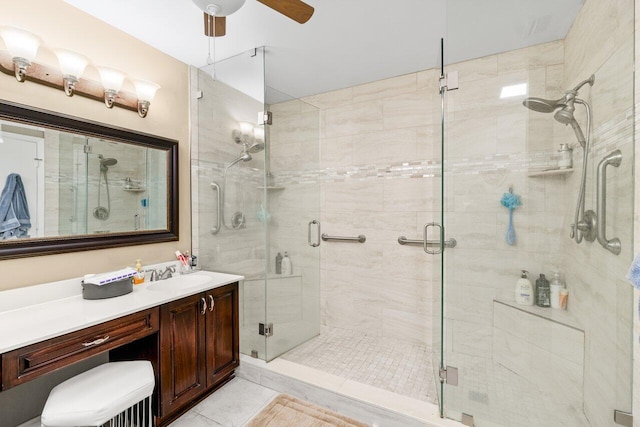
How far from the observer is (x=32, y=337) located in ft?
4.05

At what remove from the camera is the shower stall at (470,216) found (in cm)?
137

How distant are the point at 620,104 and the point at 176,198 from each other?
280cm

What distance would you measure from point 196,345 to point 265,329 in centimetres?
54

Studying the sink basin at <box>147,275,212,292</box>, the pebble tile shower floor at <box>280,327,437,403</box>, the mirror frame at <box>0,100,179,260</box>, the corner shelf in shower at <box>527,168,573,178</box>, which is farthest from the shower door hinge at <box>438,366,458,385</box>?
the mirror frame at <box>0,100,179,260</box>

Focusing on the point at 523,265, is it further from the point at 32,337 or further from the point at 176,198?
the point at 176,198

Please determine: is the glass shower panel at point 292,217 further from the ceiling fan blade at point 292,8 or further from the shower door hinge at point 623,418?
the shower door hinge at point 623,418

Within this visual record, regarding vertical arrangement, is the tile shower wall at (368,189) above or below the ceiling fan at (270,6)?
below

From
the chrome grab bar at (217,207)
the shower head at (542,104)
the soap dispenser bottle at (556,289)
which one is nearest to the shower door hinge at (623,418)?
the soap dispenser bottle at (556,289)

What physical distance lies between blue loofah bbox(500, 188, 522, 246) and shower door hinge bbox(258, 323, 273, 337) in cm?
177

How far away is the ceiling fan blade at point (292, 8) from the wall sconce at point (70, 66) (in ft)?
4.18

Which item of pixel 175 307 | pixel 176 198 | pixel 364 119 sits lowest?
pixel 175 307

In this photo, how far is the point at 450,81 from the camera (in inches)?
68.5

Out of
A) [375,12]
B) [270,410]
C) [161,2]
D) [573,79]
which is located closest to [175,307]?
[270,410]

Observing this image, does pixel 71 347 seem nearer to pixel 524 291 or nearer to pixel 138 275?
pixel 138 275
